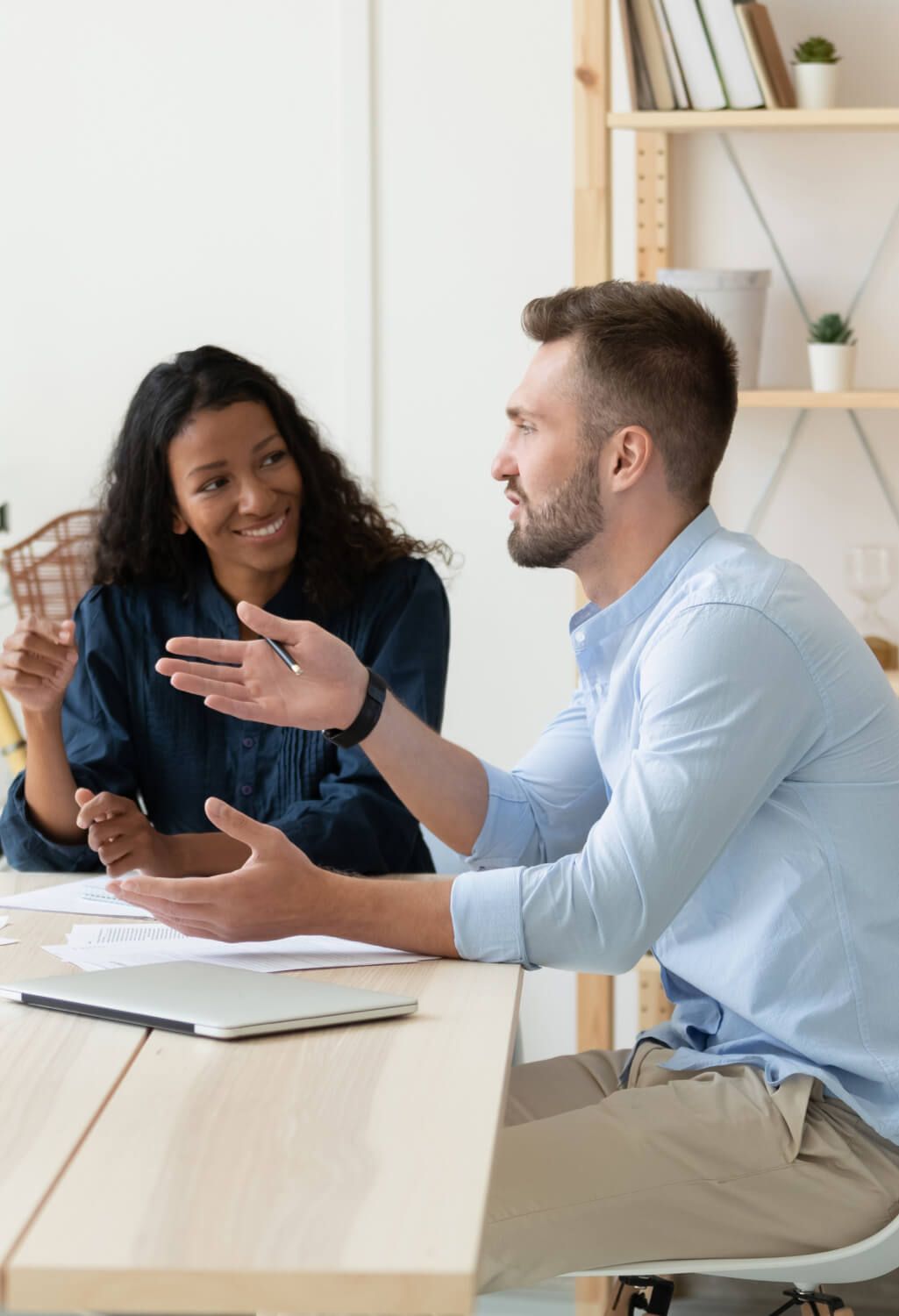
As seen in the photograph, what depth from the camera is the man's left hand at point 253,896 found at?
3.76ft

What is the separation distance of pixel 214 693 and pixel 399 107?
5.94 feet

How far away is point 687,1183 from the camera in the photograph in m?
1.20

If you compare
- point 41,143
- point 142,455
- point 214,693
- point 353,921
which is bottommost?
point 353,921

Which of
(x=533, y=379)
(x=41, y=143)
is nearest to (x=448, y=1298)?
(x=533, y=379)

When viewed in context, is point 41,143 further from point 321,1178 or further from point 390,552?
point 321,1178

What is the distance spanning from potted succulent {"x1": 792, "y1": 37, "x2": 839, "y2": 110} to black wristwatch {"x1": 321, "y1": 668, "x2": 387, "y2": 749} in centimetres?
146

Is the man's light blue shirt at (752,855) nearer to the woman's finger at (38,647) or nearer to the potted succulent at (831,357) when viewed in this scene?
the woman's finger at (38,647)

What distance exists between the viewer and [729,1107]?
1.23 m

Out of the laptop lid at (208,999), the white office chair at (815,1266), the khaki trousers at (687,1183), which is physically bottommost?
the white office chair at (815,1266)

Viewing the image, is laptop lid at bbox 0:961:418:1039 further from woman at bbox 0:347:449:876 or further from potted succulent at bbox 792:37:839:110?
potted succulent at bbox 792:37:839:110

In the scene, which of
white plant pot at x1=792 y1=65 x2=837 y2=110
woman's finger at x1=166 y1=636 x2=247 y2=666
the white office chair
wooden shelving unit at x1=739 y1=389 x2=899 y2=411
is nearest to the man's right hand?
woman's finger at x1=166 y1=636 x2=247 y2=666

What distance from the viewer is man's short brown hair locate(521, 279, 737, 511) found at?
1408mm

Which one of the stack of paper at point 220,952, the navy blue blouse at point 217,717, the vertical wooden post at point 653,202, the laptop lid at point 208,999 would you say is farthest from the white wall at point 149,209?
the laptop lid at point 208,999

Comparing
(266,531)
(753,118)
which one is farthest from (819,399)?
(266,531)
